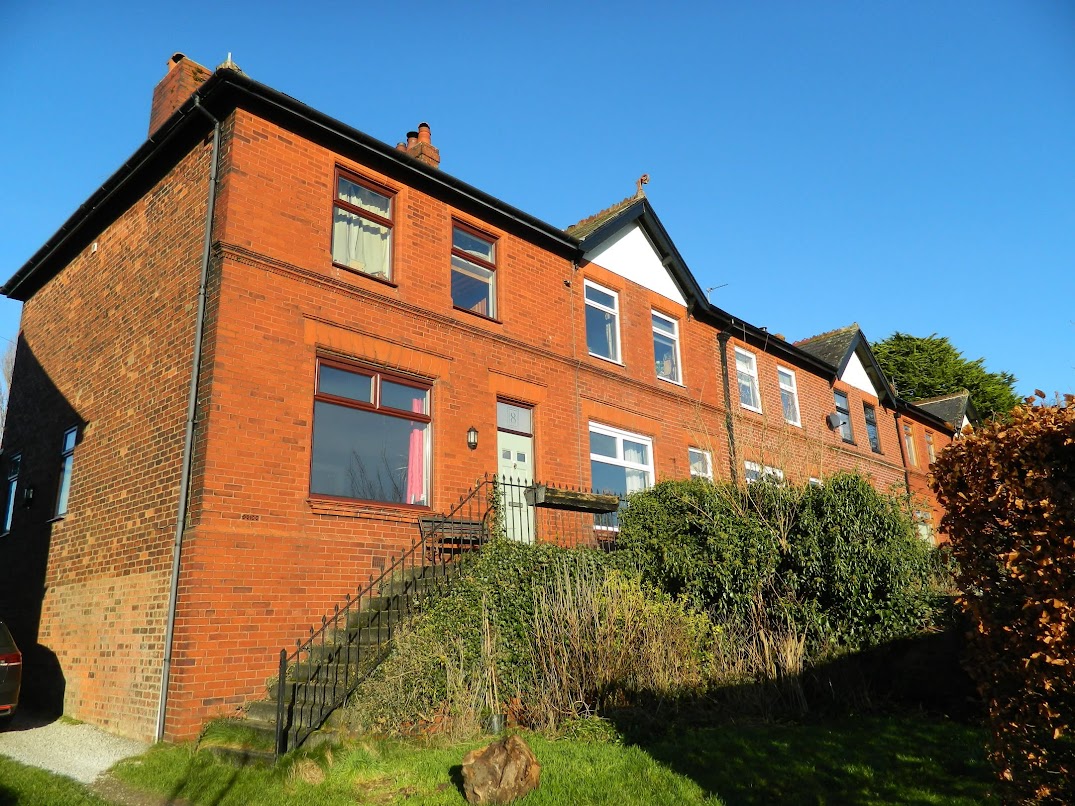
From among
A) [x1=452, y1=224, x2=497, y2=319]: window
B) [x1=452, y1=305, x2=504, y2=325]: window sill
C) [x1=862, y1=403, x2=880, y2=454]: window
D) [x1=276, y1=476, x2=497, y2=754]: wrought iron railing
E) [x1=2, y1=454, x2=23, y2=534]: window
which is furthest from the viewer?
[x1=862, y1=403, x2=880, y2=454]: window

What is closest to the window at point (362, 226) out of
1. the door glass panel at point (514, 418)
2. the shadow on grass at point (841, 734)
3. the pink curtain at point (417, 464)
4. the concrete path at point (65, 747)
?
the pink curtain at point (417, 464)

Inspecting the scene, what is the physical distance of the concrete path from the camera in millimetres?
7442

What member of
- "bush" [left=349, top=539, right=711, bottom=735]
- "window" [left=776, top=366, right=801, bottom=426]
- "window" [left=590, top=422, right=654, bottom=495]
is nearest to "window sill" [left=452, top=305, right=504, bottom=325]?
"window" [left=590, top=422, right=654, bottom=495]

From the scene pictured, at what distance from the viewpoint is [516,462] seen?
40.8 feet

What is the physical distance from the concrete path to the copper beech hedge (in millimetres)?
7436

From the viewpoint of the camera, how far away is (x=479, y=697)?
768 centimetres

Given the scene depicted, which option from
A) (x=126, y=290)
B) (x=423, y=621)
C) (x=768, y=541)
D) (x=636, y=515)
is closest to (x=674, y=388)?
(x=636, y=515)

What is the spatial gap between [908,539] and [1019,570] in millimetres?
4706

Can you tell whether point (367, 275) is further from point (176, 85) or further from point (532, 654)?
point (532, 654)

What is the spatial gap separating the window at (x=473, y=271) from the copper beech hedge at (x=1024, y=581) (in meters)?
8.96

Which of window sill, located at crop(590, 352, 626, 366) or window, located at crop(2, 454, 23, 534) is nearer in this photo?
window, located at crop(2, 454, 23, 534)

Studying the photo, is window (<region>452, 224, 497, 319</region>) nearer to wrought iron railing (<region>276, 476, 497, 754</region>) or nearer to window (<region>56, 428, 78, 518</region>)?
wrought iron railing (<region>276, 476, 497, 754</region>)

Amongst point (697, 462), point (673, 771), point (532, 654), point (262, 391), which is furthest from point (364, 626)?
point (697, 462)

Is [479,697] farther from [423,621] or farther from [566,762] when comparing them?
[566,762]
